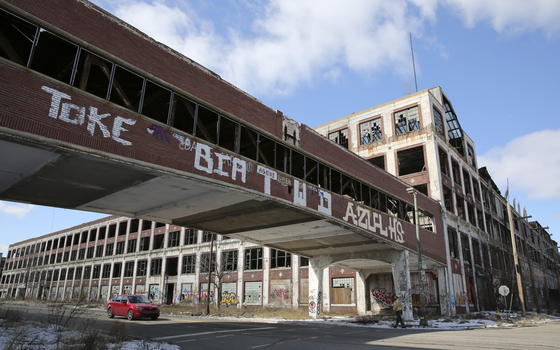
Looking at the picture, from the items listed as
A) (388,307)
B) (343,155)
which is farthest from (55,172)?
(388,307)

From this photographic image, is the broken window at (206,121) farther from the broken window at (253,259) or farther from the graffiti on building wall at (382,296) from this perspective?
the broken window at (253,259)

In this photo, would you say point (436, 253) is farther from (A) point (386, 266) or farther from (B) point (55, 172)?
(B) point (55, 172)

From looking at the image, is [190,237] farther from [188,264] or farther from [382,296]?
[382,296]

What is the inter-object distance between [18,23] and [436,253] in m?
31.2

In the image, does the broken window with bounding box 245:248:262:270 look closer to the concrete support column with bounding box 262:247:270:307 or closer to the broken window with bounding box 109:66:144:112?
the concrete support column with bounding box 262:247:270:307

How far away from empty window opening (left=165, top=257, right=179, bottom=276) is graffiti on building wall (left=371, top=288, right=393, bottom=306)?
1221 inches

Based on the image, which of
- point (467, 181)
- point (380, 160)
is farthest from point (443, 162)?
point (467, 181)

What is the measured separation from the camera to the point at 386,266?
33.8 metres

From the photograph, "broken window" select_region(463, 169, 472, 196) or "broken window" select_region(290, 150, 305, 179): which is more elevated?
"broken window" select_region(463, 169, 472, 196)

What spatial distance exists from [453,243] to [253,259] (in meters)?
22.1

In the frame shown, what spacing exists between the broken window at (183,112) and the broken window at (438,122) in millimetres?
28524

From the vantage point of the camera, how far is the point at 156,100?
15.7m

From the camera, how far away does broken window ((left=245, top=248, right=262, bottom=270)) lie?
147 ft

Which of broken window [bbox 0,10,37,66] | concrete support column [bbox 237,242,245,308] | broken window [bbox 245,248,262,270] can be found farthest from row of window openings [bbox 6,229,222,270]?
broken window [bbox 0,10,37,66]
